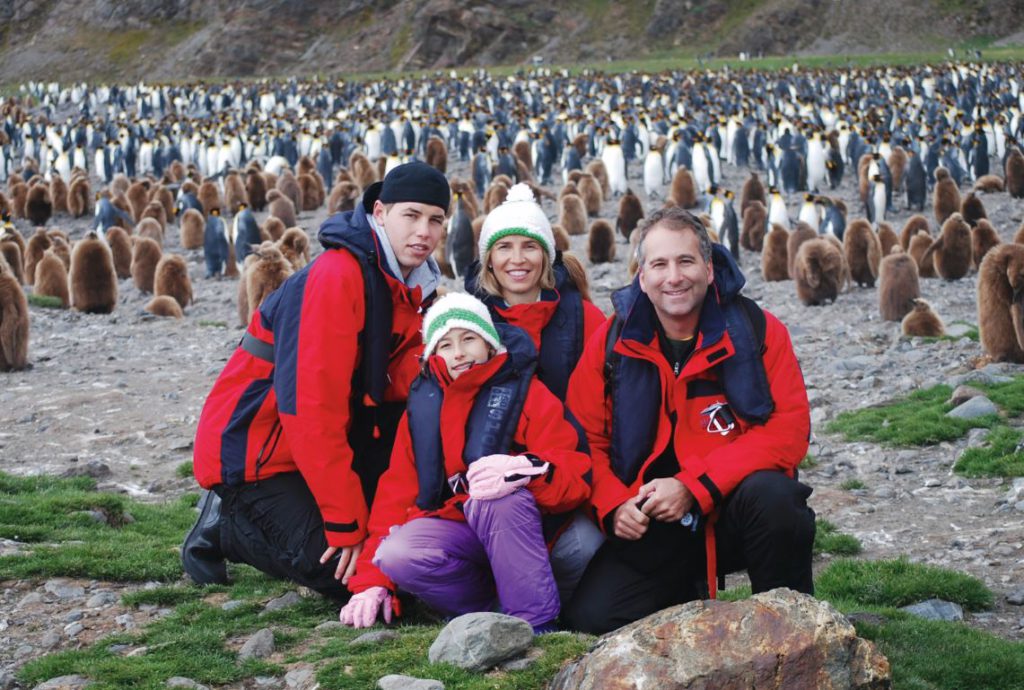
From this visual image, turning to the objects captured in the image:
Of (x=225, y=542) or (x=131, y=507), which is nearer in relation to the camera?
(x=225, y=542)

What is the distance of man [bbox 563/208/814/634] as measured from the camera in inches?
144

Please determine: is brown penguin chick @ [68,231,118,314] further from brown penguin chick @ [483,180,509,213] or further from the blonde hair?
the blonde hair

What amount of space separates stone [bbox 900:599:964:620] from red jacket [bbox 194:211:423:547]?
2083mm

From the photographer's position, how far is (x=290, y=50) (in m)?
59.5

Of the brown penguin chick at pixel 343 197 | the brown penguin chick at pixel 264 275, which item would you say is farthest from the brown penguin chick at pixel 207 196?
the brown penguin chick at pixel 264 275

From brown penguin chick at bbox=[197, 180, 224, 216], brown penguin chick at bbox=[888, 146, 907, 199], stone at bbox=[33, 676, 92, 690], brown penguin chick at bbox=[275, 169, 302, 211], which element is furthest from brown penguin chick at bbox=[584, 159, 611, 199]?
stone at bbox=[33, 676, 92, 690]

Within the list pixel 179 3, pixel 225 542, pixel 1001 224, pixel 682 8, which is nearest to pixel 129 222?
pixel 1001 224

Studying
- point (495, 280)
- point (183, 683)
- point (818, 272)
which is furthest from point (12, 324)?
point (818, 272)

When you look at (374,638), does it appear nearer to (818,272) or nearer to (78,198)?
(818,272)

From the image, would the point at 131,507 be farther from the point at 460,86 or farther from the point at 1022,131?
the point at 460,86

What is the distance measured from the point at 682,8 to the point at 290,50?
2054 centimetres

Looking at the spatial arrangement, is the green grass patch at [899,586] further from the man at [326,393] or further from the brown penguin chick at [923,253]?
the brown penguin chick at [923,253]

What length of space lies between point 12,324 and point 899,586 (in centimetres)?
783

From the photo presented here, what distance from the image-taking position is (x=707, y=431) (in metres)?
3.80
